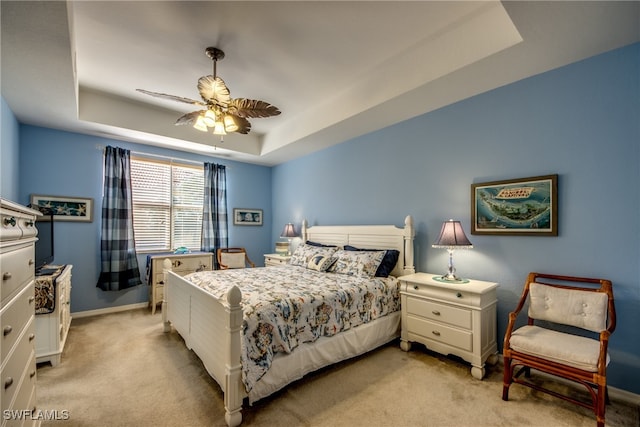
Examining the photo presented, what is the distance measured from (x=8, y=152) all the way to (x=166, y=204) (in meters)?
1.95

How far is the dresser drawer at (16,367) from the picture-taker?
1.10 m

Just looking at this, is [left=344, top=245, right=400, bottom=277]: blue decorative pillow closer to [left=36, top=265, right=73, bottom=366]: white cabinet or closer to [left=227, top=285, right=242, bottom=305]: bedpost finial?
[left=227, top=285, right=242, bottom=305]: bedpost finial

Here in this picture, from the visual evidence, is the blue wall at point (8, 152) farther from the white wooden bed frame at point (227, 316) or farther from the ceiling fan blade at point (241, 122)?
the ceiling fan blade at point (241, 122)

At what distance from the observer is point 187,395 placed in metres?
2.13

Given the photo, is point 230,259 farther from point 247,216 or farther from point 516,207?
point 516,207

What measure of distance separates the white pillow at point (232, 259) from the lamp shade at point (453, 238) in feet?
11.2

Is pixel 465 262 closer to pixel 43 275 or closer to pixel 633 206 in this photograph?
pixel 633 206

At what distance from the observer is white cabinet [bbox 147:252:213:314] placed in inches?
163

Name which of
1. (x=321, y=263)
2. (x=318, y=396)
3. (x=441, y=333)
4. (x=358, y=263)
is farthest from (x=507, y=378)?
(x=321, y=263)

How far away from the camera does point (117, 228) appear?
4.11 meters

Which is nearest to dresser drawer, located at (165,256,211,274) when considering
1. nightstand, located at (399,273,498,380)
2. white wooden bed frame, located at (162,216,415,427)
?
white wooden bed frame, located at (162,216,415,427)

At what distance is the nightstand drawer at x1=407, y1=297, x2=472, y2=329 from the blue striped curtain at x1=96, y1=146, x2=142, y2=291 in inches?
154

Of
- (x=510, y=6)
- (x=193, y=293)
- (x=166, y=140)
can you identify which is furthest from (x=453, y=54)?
(x=166, y=140)

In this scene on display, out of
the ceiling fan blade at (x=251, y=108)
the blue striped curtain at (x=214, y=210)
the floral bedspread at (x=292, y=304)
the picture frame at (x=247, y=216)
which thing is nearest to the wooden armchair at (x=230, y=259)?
the blue striped curtain at (x=214, y=210)
